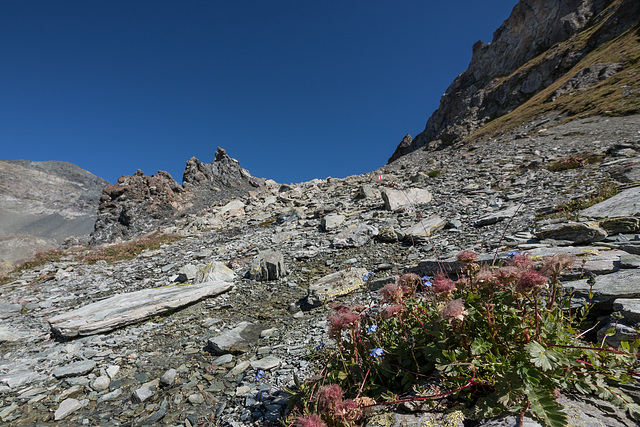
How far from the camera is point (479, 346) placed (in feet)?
7.25

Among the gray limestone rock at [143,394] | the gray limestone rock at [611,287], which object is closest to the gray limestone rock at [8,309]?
the gray limestone rock at [143,394]

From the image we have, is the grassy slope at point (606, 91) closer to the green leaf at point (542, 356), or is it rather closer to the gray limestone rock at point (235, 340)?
the green leaf at point (542, 356)

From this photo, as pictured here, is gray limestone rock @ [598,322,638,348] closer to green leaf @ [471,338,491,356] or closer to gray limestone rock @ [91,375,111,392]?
green leaf @ [471,338,491,356]

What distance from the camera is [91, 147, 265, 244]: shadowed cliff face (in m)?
38.0

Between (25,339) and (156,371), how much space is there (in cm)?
542

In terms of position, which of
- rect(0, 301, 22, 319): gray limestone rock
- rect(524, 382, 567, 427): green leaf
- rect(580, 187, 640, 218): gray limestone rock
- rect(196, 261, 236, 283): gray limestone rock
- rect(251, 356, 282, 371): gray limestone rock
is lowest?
rect(251, 356, 282, 371): gray limestone rock

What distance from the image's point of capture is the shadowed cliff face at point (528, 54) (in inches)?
2618

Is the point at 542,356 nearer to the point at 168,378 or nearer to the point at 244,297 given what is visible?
the point at 168,378

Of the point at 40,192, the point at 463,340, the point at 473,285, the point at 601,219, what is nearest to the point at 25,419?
the point at 463,340

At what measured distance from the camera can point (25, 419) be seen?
423 cm

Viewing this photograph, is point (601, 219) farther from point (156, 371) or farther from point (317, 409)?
point (156, 371)

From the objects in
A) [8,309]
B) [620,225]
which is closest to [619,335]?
[620,225]

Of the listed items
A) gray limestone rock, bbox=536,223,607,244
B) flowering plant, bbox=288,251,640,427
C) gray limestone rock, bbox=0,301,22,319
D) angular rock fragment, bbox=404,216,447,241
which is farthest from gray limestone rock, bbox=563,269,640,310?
gray limestone rock, bbox=0,301,22,319

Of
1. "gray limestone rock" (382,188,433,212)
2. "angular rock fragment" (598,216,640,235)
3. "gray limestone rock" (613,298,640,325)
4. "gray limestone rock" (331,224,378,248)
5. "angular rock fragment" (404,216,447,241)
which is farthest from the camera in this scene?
"gray limestone rock" (382,188,433,212)
